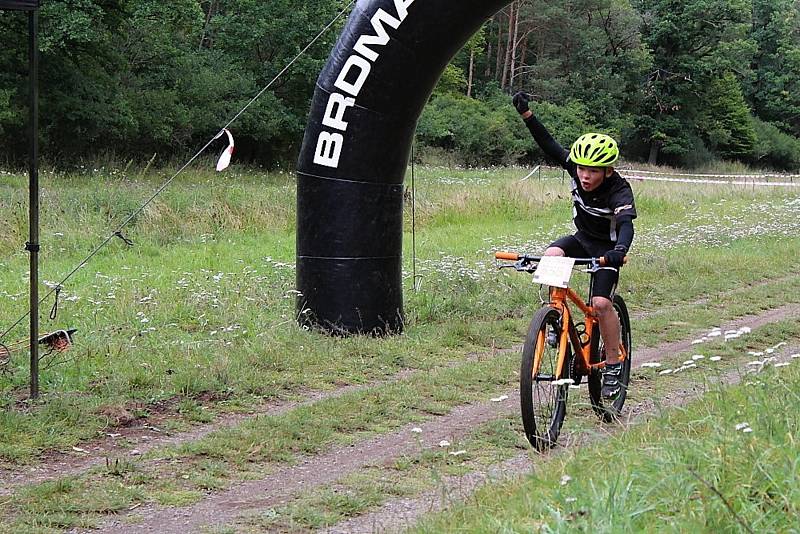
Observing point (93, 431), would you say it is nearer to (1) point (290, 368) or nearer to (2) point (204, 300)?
(1) point (290, 368)

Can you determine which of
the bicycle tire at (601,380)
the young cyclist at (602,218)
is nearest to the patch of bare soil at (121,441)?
the bicycle tire at (601,380)

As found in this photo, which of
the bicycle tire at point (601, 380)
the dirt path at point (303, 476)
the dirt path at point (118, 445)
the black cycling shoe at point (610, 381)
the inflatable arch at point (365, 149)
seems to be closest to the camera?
the dirt path at point (303, 476)

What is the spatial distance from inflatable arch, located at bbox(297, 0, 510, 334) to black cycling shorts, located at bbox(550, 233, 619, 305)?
317cm

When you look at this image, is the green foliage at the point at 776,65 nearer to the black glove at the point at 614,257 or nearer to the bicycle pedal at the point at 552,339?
the black glove at the point at 614,257

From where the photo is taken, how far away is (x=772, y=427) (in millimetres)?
4195

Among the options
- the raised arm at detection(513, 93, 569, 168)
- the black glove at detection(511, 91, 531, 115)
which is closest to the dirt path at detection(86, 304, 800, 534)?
the raised arm at detection(513, 93, 569, 168)

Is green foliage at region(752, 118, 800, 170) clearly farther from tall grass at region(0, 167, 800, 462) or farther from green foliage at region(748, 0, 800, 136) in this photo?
tall grass at region(0, 167, 800, 462)

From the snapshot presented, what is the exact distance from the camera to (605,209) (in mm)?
6500

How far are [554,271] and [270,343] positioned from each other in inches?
144

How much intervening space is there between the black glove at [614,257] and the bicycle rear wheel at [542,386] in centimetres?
46

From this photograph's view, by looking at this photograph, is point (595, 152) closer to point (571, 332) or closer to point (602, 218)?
point (602, 218)

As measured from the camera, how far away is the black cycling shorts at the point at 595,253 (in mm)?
6480

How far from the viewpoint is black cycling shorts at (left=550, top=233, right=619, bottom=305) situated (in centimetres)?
648

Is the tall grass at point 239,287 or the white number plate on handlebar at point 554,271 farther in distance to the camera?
the tall grass at point 239,287
